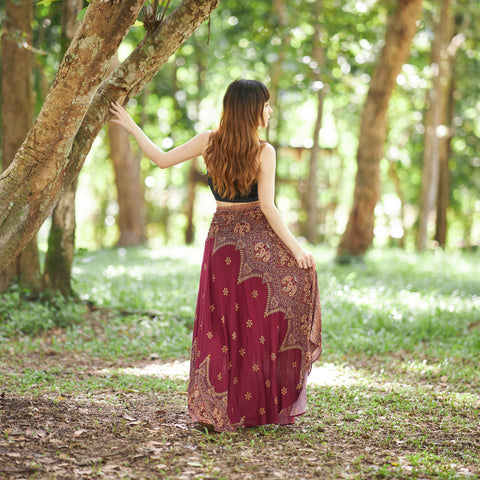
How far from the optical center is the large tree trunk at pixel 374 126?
40.9 feet

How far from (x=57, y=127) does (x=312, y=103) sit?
25093 millimetres

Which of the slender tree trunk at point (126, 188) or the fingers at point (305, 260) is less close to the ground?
the slender tree trunk at point (126, 188)

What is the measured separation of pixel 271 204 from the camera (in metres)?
4.36

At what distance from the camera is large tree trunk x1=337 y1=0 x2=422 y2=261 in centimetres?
1245

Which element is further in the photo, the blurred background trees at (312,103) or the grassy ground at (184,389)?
the blurred background trees at (312,103)

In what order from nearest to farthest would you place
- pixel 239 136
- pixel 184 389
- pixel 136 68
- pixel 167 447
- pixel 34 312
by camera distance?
pixel 167 447 → pixel 239 136 → pixel 136 68 → pixel 184 389 → pixel 34 312

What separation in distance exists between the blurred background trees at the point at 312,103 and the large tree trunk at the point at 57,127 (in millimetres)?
3342

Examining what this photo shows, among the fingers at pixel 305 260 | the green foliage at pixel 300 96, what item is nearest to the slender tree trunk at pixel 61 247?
the green foliage at pixel 300 96

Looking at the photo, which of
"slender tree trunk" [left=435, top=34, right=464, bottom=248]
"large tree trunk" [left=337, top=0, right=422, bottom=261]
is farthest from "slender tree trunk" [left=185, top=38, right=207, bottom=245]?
"large tree trunk" [left=337, top=0, right=422, bottom=261]

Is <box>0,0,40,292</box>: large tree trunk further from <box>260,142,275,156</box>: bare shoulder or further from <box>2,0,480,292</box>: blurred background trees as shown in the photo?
<box>260,142,275,156</box>: bare shoulder

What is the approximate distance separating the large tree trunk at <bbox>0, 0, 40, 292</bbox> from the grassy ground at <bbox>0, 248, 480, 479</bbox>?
52 centimetres

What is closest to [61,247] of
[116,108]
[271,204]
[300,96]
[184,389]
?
[184,389]

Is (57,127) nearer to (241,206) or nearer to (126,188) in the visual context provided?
(241,206)

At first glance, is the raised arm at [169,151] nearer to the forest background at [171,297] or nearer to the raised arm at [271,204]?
the forest background at [171,297]
